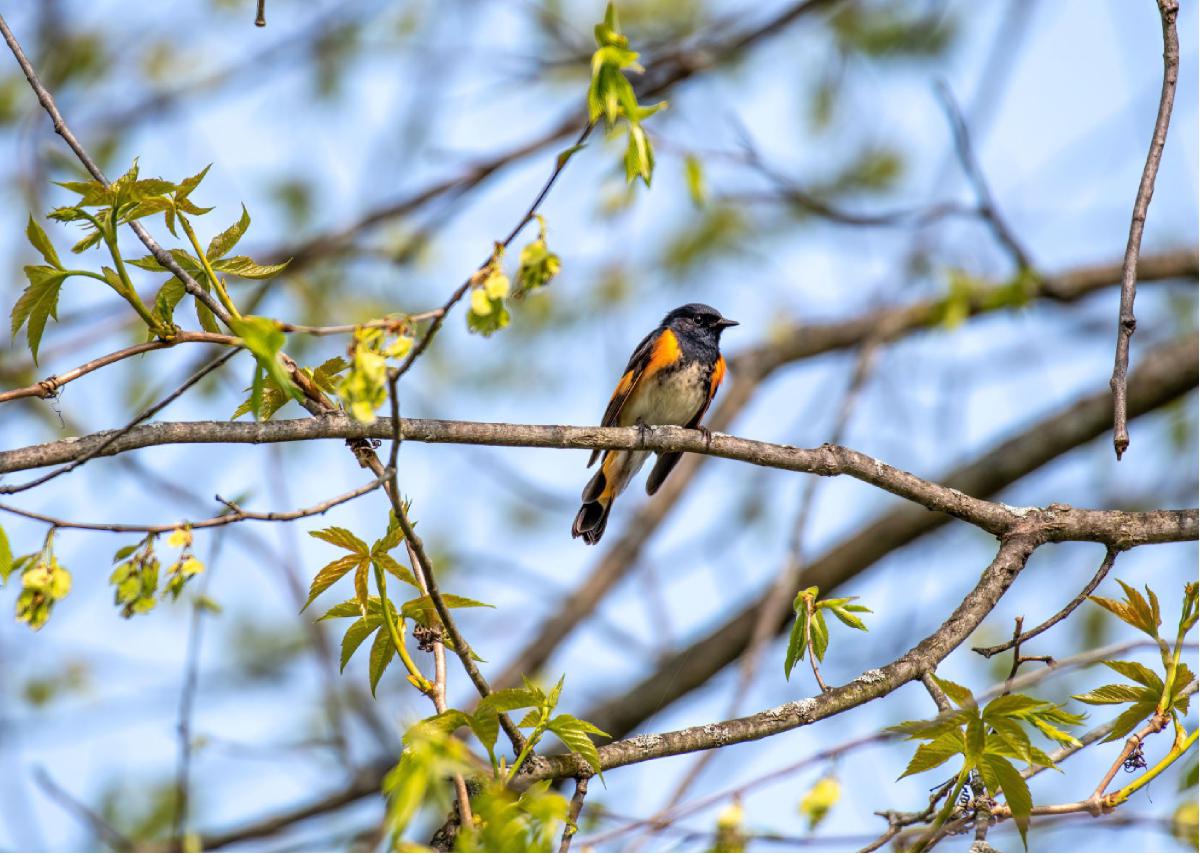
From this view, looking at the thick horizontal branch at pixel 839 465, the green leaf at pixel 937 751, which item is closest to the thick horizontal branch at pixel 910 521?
the thick horizontal branch at pixel 839 465

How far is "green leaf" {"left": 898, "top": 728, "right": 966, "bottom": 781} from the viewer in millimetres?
2320

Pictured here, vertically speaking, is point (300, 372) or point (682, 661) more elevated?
point (682, 661)

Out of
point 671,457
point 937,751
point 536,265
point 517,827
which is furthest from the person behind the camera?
point 671,457

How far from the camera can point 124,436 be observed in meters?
2.57

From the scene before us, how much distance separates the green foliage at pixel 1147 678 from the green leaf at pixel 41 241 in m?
2.34

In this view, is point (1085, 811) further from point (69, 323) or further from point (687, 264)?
point (687, 264)

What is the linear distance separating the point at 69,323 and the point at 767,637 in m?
4.25

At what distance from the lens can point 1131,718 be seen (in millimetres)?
2531

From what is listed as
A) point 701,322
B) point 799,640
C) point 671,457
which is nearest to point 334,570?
point 799,640

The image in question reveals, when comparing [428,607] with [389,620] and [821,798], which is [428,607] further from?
[821,798]

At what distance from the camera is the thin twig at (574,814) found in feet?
7.40

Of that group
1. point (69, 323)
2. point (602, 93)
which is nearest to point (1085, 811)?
point (602, 93)

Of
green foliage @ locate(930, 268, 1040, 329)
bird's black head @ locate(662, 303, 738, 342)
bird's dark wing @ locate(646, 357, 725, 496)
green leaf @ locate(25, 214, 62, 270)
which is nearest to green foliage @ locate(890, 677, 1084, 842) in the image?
green leaf @ locate(25, 214, 62, 270)

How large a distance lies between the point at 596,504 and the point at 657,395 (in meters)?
0.73
